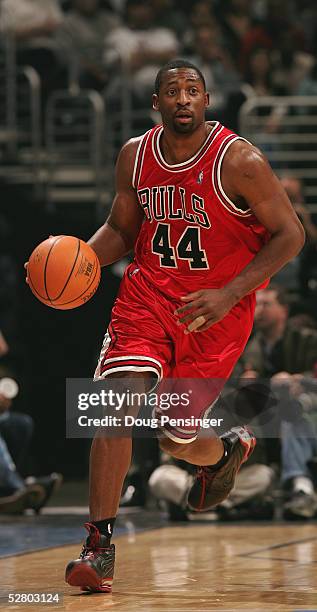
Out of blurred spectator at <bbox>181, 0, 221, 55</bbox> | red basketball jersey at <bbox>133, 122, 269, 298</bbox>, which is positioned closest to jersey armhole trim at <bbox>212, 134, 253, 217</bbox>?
red basketball jersey at <bbox>133, 122, 269, 298</bbox>

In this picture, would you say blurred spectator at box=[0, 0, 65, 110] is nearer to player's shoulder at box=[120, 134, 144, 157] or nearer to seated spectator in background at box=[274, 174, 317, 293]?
seated spectator in background at box=[274, 174, 317, 293]

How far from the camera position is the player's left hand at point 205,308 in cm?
458

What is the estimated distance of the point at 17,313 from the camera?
9742 mm

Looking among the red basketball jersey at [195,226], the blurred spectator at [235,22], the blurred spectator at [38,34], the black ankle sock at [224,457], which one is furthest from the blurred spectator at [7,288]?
the red basketball jersey at [195,226]

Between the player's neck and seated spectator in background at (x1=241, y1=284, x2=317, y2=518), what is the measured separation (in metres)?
2.78

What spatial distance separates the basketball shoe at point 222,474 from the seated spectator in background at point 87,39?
598 centimetres

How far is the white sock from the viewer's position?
7.27 metres

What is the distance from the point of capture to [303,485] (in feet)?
24.0

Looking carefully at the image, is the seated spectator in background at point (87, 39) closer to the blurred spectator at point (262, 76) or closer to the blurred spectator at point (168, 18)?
the blurred spectator at point (168, 18)

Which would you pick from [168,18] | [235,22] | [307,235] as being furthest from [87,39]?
[307,235]

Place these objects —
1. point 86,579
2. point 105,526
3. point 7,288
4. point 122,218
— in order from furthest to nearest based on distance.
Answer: point 7,288, point 122,218, point 105,526, point 86,579

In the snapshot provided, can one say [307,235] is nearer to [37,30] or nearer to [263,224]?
[37,30]

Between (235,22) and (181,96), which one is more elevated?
(235,22)

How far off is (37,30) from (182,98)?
6.25 meters
